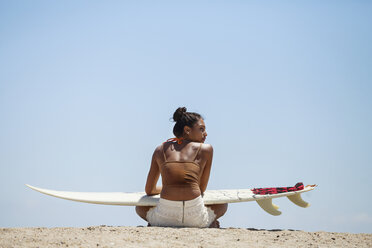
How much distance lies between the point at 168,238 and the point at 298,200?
1.97 meters

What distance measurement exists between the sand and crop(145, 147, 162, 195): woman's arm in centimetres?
61

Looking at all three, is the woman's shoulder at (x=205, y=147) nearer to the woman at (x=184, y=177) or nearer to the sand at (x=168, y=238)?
the woman at (x=184, y=177)

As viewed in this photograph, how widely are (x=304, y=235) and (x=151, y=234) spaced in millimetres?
1518

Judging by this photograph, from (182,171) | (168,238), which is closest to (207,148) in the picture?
(182,171)

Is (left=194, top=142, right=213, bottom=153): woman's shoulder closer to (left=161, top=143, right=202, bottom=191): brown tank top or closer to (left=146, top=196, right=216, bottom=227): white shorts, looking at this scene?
(left=161, top=143, right=202, bottom=191): brown tank top

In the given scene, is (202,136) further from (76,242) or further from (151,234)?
(76,242)

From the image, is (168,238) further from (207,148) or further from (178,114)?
(178,114)

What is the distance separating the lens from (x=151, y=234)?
4.00 metres

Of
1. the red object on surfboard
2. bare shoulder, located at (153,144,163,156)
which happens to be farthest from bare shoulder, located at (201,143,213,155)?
the red object on surfboard

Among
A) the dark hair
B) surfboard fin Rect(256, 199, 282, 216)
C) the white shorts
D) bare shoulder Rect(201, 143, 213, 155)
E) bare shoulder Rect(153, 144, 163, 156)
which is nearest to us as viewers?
the white shorts

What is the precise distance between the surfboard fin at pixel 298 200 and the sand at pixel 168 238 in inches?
22.9

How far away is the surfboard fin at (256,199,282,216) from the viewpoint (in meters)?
5.06

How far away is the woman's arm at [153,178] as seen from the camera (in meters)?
4.70

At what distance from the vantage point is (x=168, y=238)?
3.85 metres
